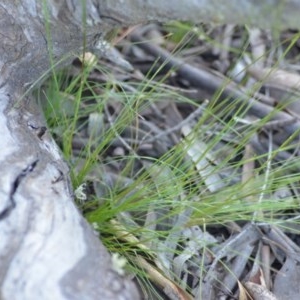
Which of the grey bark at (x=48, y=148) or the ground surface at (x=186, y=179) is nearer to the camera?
the grey bark at (x=48, y=148)

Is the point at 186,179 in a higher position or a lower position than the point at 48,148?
lower

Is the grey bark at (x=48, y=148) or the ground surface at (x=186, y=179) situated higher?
the grey bark at (x=48, y=148)

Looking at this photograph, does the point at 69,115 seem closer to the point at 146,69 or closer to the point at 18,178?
the point at 146,69

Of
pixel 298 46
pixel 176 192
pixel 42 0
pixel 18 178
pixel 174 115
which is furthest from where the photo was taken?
pixel 298 46

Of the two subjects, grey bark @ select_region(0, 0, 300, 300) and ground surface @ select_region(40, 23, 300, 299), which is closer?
grey bark @ select_region(0, 0, 300, 300)

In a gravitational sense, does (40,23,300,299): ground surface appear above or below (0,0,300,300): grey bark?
below

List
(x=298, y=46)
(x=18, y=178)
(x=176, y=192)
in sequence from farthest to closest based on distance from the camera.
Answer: (x=298, y=46)
(x=176, y=192)
(x=18, y=178)

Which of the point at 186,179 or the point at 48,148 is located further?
the point at 186,179

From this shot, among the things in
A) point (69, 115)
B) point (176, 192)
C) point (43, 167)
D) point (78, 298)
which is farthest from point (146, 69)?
point (78, 298)
